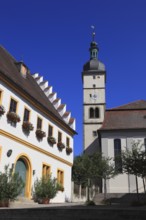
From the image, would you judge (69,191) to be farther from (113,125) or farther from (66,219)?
(66,219)

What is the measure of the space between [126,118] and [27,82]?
74.6 feet

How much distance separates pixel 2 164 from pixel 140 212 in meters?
11.8

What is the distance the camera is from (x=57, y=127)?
86.7ft

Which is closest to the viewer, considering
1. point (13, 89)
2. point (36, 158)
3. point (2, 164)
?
point (2, 164)

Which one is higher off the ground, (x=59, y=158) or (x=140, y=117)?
(x=140, y=117)

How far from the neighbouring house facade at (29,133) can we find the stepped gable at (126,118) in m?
13.9

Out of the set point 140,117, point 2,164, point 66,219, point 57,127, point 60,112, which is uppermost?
point 140,117

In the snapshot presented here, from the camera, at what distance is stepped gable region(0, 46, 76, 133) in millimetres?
19812

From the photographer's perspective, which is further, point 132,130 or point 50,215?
point 132,130

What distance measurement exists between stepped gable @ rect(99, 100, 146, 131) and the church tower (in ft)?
19.8

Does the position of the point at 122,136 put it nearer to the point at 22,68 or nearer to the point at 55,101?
the point at 55,101

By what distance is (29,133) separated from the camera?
833 inches

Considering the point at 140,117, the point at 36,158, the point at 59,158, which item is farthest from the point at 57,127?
the point at 140,117

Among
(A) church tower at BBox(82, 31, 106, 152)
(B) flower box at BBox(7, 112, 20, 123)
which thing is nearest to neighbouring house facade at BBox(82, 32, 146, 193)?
(A) church tower at BBox(82, 31, 106, 152)
